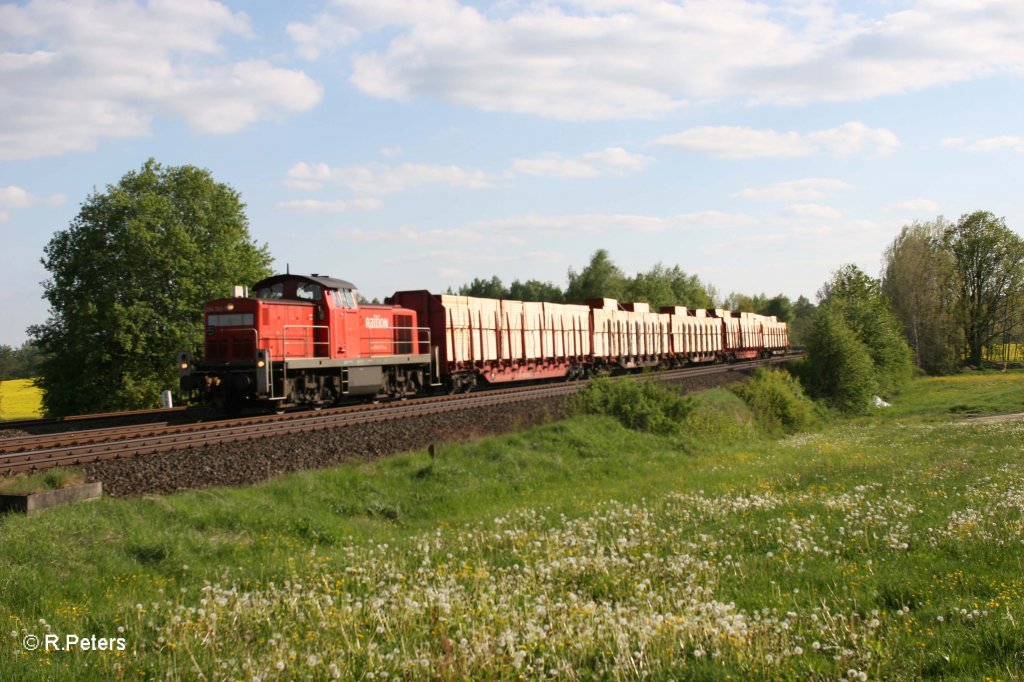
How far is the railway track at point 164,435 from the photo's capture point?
1312 cm

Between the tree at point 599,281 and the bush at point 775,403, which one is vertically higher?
the tree at point 599,281

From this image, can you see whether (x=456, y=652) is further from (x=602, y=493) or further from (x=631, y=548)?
(x=602, y=493)

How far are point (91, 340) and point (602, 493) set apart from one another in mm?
32496

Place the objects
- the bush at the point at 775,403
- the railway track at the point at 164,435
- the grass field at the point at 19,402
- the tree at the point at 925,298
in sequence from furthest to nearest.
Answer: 1. the tree at the point at 925,298
2. the grass field at the point at 19,402
3. the bush at the point at 775,403
4. the railway track at the point at 164,435

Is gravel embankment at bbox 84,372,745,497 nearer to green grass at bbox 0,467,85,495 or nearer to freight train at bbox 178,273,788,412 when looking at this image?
green grass at bbox 0,467,85,495

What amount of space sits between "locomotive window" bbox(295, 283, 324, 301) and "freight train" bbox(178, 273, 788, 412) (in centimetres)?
3

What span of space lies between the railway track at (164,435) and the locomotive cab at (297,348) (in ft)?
3.63

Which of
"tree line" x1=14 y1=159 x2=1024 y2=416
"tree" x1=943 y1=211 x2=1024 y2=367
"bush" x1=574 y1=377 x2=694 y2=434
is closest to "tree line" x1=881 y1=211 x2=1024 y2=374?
"tree" x1=943 y1=211 x2=1024 y2=367

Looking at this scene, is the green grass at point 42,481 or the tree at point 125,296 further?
the tree at point 125,296

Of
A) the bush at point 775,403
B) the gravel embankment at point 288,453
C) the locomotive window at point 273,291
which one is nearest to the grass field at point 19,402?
the locomotive window at point 273,291

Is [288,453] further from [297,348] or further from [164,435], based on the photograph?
[297,348]

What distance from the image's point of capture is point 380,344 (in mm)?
23797

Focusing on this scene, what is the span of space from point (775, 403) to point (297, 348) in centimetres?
2222

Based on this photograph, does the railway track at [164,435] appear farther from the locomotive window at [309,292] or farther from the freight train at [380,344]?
the locomotive window at [309,292]
